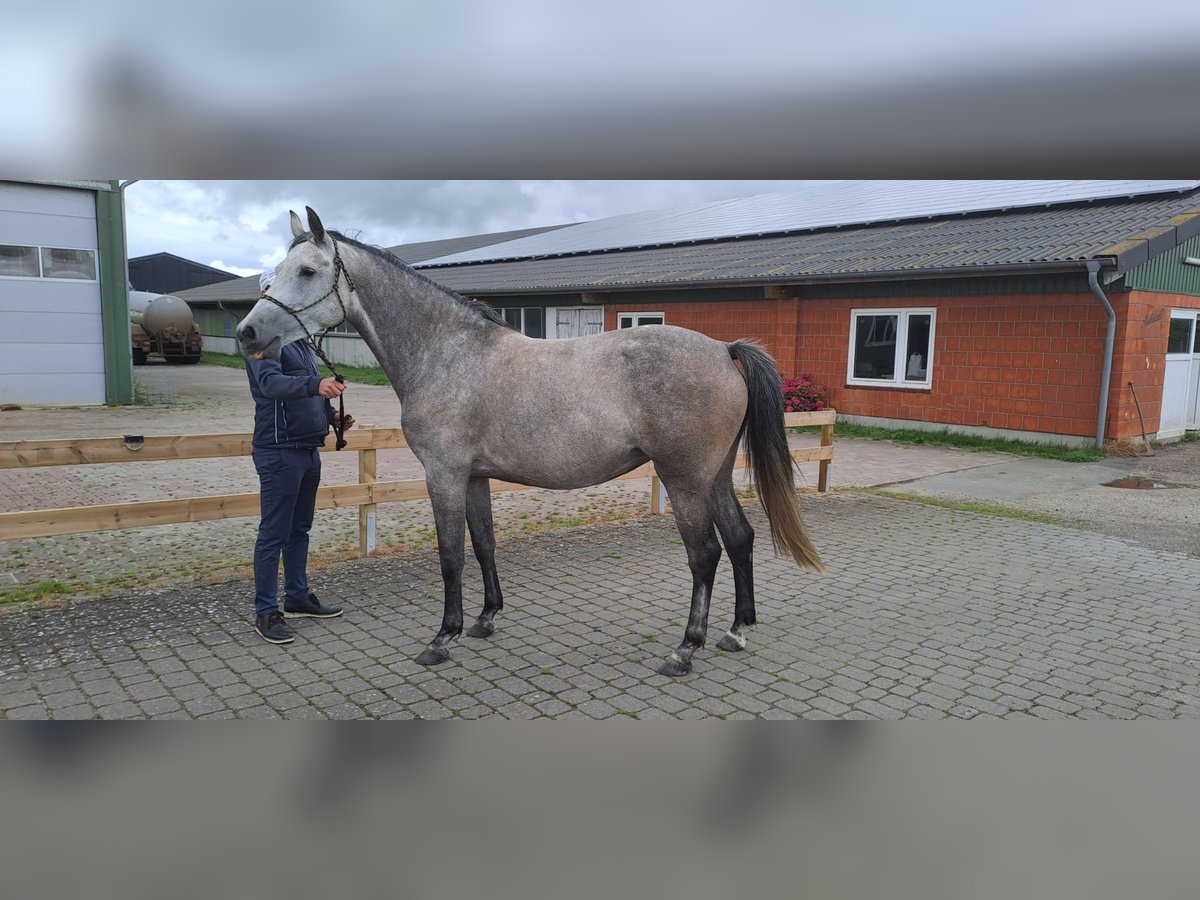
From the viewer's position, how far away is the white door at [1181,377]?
12.0m

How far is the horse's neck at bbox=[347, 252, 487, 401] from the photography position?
154 inches

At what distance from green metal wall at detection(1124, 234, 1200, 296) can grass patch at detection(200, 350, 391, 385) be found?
16130 millimetres

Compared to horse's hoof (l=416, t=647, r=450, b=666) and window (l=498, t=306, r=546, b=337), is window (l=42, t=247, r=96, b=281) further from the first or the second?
horse's hoof (l=416, t=647, r=450, b=666)

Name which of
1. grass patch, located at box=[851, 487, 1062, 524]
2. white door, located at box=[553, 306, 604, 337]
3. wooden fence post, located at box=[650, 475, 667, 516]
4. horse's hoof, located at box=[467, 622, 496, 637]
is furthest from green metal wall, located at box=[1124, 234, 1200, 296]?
horse's hoof, located at box=[467, 622, 496, 637]

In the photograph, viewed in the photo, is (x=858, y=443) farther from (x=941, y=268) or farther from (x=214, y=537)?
(x=214, y=537)

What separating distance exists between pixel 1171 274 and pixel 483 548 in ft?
38.7

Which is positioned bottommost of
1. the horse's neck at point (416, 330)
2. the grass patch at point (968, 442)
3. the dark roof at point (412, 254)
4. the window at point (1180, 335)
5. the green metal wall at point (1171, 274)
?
Answer: the grass patch at point (968, 442)

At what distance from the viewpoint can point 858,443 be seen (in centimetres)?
1256

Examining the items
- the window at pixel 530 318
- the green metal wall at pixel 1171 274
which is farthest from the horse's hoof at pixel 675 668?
the window at pixel 530 318

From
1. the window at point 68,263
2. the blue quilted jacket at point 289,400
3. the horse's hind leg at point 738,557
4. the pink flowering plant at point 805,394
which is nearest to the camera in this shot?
the blue quilted jacket at point 289,400

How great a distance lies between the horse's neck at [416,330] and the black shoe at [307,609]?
1.38m

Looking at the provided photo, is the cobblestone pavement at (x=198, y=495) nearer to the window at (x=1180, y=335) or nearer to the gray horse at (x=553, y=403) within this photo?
the gray horse at (x=553, y=403)

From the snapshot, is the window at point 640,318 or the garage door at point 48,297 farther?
the window at point 640,318

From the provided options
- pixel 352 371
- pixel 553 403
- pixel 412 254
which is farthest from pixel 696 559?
pixel 412 254
